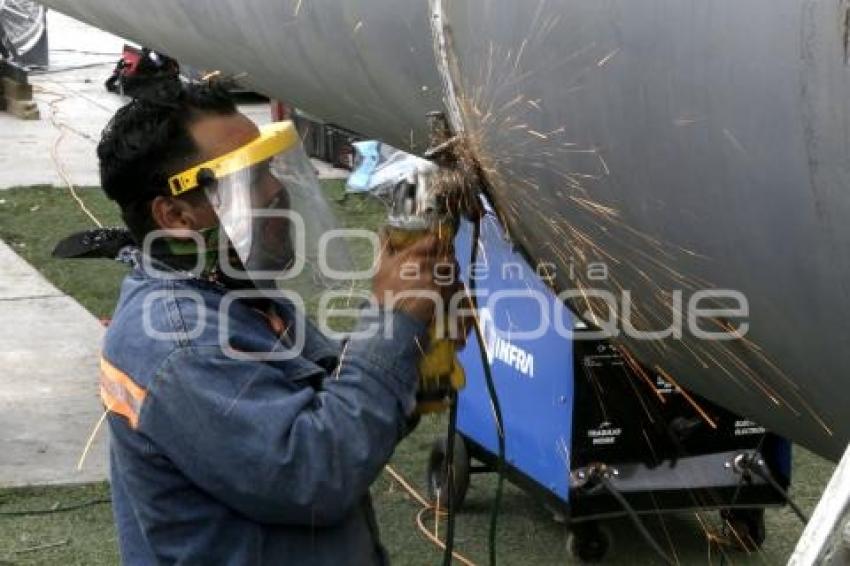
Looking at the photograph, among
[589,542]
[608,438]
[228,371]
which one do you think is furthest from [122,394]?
[589,542]

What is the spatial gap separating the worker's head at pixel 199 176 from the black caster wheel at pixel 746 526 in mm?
2579

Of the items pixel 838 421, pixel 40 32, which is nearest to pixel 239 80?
pixel 838 421

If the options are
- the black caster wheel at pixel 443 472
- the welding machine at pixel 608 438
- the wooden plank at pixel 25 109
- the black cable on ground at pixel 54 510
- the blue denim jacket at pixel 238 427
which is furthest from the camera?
the wooden plank at pixel 25 109

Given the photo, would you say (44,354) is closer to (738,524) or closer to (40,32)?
(738,524)

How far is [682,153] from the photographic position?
1351 millimetres

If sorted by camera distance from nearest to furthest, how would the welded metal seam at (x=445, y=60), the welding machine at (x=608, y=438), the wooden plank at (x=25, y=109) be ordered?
the welded metal seam at (x=445, y=60) → the welding machine at (x=608, y=438) → the wooden plank at (x=25, y=109)

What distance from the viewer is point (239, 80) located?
9.39 feet

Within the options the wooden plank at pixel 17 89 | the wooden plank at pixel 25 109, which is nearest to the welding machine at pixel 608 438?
the wooden plank at pixel 25 109

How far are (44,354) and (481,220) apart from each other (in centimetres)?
443

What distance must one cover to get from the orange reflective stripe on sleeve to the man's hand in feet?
1.20

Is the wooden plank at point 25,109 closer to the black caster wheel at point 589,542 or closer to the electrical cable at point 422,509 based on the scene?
the electrical cable at point 422,509

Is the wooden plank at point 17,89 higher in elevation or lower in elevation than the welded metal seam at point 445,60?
lower

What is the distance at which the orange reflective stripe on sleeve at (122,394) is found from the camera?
202 centimetres

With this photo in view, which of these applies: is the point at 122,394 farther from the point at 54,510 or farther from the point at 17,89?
the point at 17,89
